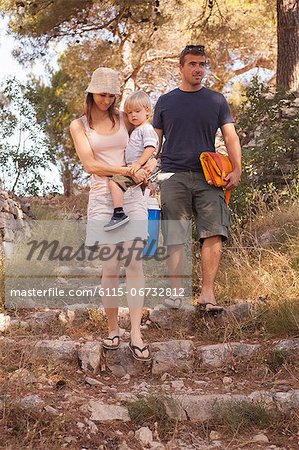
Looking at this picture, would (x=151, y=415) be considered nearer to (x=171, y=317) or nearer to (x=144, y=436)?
(x=144, y=436)

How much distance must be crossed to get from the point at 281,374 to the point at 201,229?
112cm

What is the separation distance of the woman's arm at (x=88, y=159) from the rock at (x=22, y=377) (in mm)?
1105

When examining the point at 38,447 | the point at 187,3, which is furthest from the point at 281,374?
the point at 187,3

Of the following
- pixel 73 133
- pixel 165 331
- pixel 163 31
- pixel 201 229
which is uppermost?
pixel 163 31

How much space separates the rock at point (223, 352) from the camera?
3.90 meters

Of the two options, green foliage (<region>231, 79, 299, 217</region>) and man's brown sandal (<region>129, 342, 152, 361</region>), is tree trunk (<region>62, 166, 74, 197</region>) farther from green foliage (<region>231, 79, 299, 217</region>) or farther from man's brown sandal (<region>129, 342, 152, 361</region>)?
man's brown sandal (<region>129, 342, 152, 361</region>)

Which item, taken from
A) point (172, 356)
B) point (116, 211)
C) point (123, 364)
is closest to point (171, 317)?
point (172, 356)

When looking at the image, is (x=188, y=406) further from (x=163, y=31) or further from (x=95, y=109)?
(x=163, y=31)

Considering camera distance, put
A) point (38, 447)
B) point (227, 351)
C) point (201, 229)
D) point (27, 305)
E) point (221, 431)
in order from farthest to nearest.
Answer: point (27, 305) < point (201, 229) < point (227, 351) < point (221, 431) < point (38, 447)

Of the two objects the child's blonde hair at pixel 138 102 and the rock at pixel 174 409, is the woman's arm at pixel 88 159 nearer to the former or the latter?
the child's blonde hair at pixel 138 102

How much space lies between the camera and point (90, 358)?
379cm

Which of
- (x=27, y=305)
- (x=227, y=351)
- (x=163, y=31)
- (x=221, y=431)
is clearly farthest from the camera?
(x=163, y=31)

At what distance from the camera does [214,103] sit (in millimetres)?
4383

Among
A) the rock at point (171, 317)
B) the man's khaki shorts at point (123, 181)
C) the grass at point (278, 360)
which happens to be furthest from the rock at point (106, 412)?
the rock at point (171, 317)
